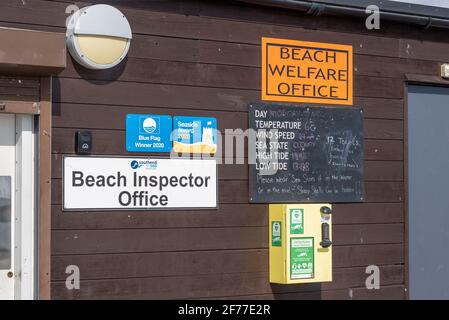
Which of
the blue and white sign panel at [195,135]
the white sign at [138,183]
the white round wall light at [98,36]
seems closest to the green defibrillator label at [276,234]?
the white sign at [138,183]

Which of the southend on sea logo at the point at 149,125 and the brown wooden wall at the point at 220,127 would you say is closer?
the brown wooden wall at the point at 220,127

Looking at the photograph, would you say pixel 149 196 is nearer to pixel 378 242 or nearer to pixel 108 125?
pixel 108 125

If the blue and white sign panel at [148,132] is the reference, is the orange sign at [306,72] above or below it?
above

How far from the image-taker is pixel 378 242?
729cm

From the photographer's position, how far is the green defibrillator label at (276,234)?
6.62m

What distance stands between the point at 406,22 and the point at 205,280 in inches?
120

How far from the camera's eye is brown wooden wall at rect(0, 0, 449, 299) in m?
6.01

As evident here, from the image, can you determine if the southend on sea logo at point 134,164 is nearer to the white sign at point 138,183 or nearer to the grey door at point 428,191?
the white sign at point 138,183

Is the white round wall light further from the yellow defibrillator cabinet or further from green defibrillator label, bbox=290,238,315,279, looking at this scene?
green defibrillator label, bbox=290,238,315,279

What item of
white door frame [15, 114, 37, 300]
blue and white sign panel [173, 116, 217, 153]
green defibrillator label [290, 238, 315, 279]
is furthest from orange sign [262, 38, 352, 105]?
white door frame [15, 114, 37, 300]

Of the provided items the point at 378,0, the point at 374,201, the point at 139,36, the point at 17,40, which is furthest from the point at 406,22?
the point at 17,40

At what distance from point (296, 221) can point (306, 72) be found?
1322 millimetres

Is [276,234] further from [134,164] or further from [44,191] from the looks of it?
[44,191]

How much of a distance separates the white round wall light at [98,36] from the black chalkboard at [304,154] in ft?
4.14
